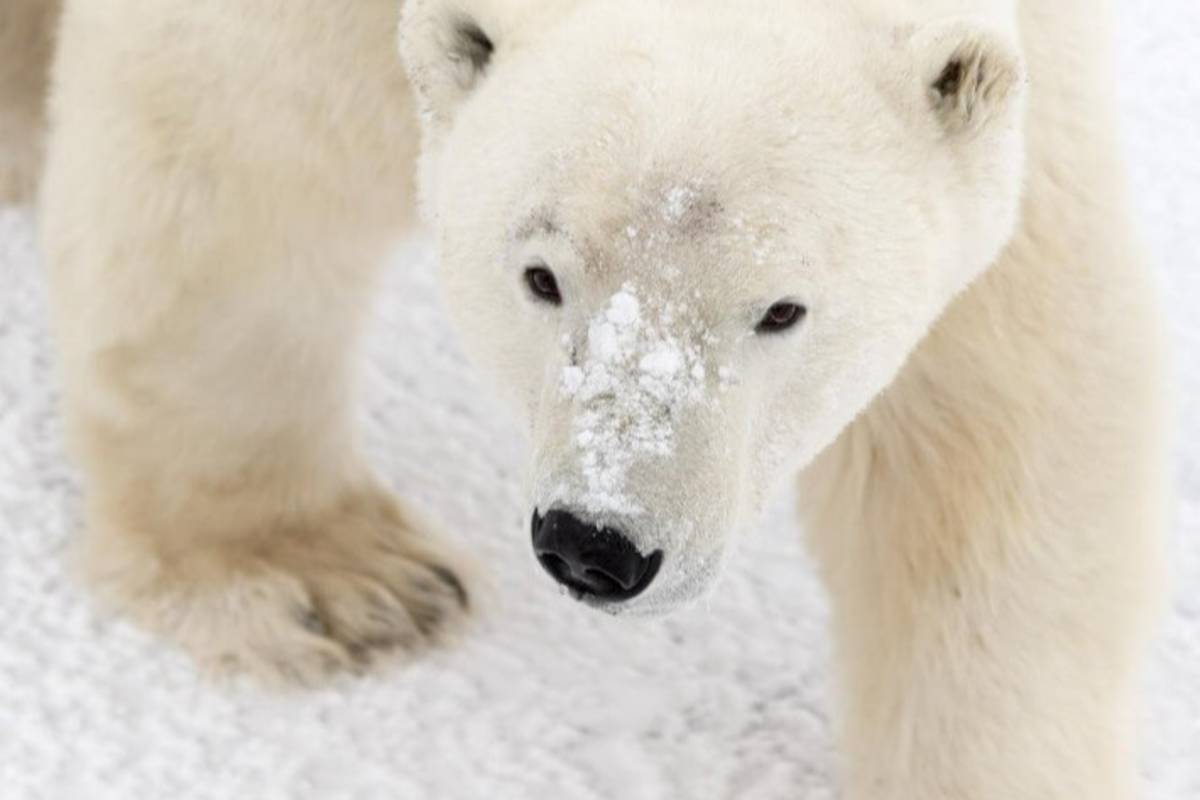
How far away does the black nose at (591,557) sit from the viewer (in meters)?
1.56

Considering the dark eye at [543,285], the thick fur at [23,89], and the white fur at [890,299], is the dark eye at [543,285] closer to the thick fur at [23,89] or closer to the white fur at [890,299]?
the white fur at [890,299]

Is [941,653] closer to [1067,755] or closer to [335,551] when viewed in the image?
[1067,755]

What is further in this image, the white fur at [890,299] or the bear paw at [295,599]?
the bear paw at [295,599]

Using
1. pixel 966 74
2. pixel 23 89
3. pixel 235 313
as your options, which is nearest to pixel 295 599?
pixel 235 313

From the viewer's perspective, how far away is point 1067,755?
2156 mm

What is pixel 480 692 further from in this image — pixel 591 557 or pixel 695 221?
pixel 695 221

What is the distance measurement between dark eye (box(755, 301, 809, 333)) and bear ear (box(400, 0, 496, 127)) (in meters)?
0.34

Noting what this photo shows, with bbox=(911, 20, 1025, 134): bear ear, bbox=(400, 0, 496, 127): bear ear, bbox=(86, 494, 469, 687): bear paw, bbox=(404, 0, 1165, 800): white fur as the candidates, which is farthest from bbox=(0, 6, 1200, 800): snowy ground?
bbox=(911, 20, 1025, 134): bear ear

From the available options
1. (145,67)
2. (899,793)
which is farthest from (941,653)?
(145,67)

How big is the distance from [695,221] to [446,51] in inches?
12.5

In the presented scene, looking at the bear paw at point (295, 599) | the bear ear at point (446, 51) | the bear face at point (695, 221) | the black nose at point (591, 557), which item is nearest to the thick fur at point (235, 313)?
the bear paw at point (295, 599)

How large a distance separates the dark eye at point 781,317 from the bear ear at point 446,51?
0.34 meters

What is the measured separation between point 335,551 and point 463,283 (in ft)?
3.46

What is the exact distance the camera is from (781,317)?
1.60 meters
